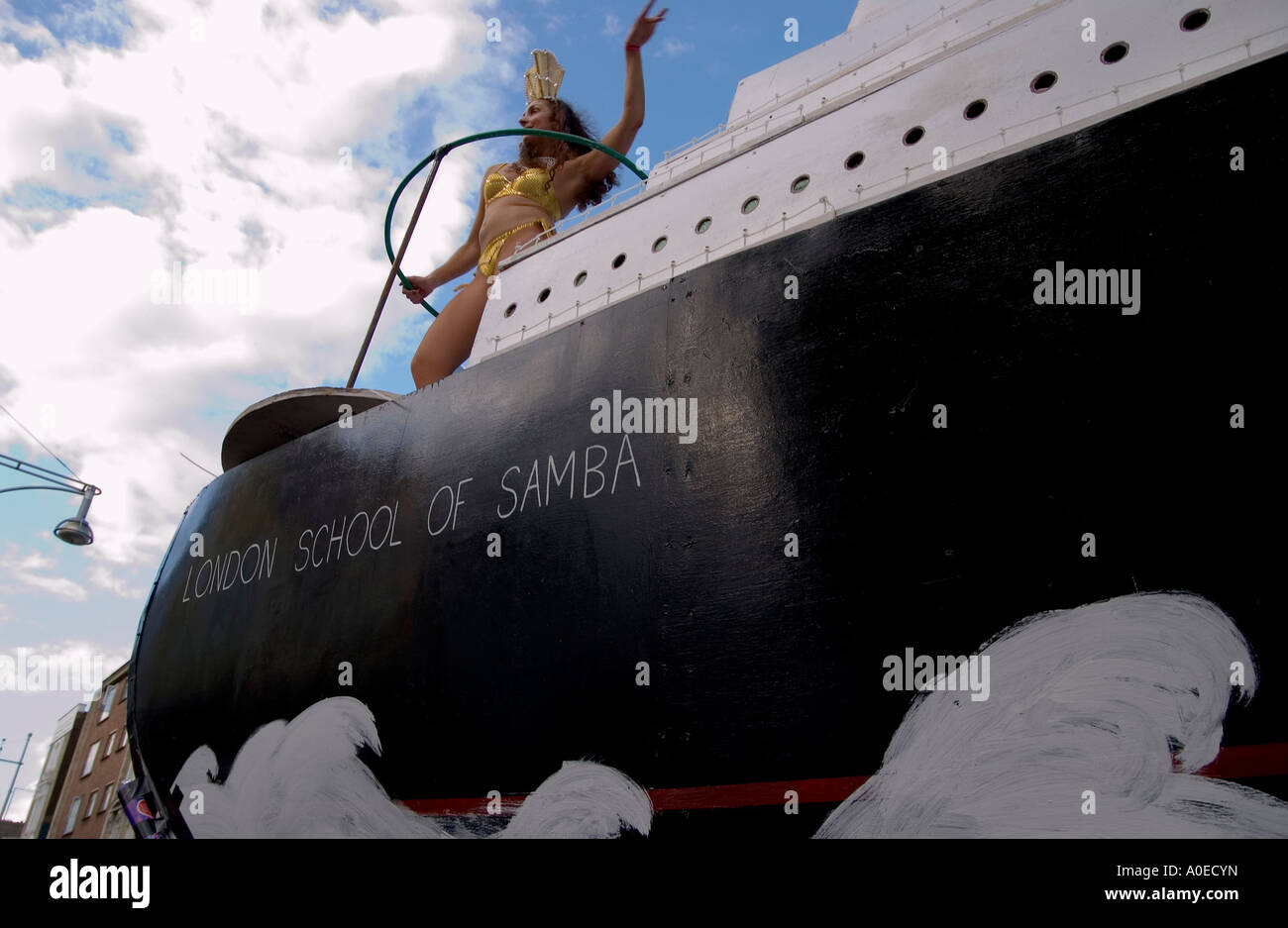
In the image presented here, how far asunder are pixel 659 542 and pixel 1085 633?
1.46 m

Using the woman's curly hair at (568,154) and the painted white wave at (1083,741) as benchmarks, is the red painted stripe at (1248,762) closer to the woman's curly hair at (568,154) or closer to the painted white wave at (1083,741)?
the painted white wave at (1083,741)

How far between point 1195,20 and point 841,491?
2352 mm

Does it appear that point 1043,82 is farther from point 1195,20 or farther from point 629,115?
point 629,115

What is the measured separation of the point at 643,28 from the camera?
5582 mm

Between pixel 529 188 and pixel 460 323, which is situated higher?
pixel 529 188

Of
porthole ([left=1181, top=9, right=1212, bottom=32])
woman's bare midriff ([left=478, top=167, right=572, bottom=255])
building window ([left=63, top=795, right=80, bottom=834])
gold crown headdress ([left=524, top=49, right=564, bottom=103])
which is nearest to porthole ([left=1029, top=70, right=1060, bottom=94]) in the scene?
porthole ([left=1181, top=9, right=1212, bottom=32])

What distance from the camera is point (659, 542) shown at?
121 inches

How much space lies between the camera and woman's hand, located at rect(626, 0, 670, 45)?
5.51 meters

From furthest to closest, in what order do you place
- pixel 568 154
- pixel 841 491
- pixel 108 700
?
pixel 108 700 → pixel 568 154 → pixel 841 491

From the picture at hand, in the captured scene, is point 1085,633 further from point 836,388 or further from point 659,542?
point 659,542

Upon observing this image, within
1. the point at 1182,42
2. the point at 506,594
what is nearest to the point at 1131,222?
the point at 1182,42

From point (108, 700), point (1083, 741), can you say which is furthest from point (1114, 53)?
point (108, 700)

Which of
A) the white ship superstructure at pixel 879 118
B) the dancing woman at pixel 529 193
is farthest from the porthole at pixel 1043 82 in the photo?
the dancing woman at pixel 529 193

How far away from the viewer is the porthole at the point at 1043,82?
10.9 ft
